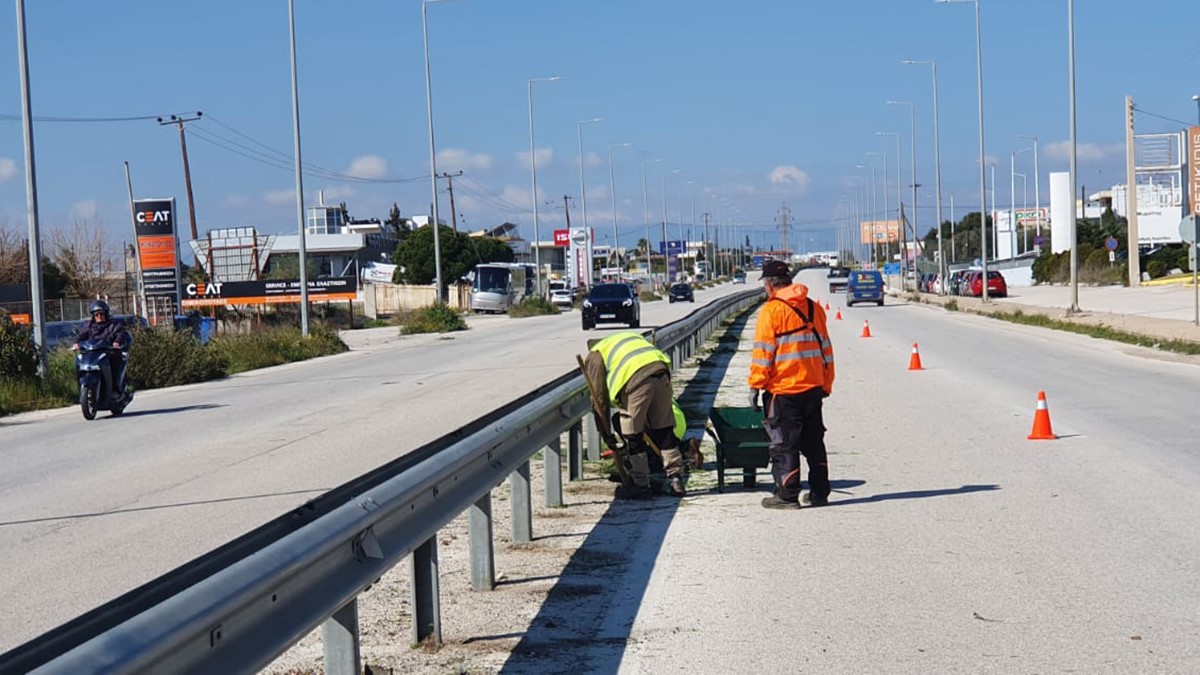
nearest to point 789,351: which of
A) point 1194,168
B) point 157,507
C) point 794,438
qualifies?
point 794,438

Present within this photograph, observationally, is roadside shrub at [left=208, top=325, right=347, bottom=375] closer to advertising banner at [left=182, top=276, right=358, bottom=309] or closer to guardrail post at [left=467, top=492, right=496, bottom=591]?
advertising banner at [left=182, top=276, right=358, bottom=309]

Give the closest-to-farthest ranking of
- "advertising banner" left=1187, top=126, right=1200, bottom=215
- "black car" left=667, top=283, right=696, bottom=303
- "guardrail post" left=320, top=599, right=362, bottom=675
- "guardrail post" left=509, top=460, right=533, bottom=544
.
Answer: "guardrail post" left=320, top=599, right=362, bottom=675, "guardrail post" left=509, top=460, right=533, bottom=544, "advertising banner" left=1187, top=126, right=1200, bottom=215, "black car" left=667, top=283, right=696, bottom=303

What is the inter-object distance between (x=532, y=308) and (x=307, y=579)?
72.0m

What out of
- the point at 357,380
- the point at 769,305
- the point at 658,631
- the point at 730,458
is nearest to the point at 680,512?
the point at 730,458

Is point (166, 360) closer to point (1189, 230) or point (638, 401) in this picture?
point (638, 401)

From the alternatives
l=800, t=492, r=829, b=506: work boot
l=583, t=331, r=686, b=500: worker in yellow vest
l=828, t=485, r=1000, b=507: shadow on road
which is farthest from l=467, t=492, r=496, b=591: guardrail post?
l=828, t=485, r=1000, b=507: shadow on road

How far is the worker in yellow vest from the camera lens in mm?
10695

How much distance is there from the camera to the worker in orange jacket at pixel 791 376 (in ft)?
33.4

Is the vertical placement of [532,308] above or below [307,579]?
below

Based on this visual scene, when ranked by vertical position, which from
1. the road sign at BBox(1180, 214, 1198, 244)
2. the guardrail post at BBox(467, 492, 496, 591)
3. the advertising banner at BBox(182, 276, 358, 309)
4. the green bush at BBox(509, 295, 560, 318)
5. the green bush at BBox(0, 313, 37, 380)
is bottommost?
the green bush at BBox(509, 295, 560, 318)

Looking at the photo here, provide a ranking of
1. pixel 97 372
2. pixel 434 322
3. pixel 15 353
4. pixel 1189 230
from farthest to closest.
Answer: pixel 434 322, pixel 1189 230, pixel 15 353, pixel 97 372

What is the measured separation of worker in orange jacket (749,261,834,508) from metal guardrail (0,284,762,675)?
7.10ft

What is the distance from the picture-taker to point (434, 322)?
56219 millimetres

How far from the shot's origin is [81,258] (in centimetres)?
7612
